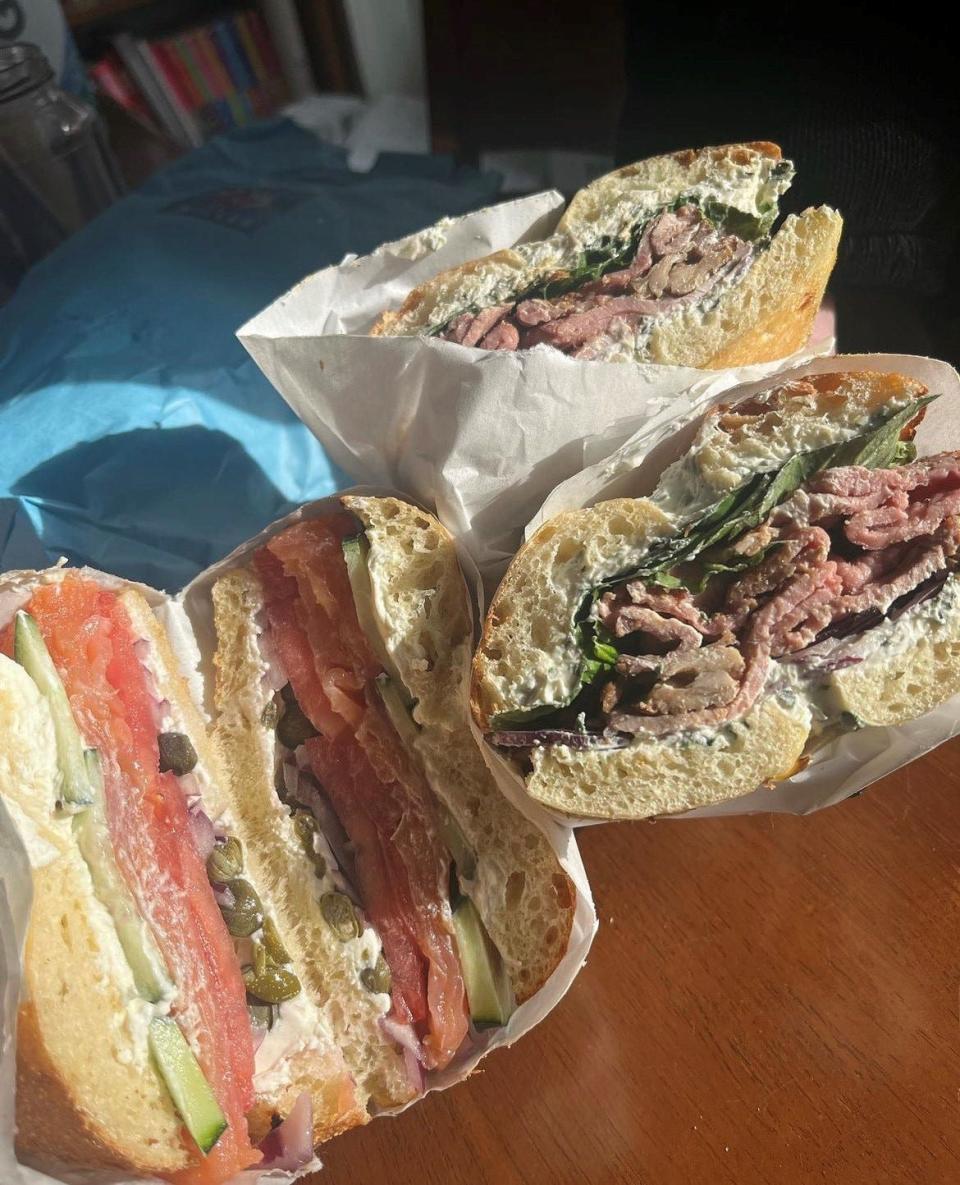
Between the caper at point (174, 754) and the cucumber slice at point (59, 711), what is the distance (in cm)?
16

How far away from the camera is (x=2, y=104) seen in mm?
2705

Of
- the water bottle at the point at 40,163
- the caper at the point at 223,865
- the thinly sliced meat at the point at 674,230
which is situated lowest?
the caper at the point at 223,865

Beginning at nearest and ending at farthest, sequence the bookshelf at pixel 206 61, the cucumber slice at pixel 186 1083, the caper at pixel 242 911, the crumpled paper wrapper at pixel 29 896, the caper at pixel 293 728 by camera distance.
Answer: the crumpled paper wrapper at pixel 29 896 < the cucumber slice at pixel 186 1083 < the caper at pixel 242 911 < the caper at pixel 293 728 < the bookshelf at pixel 206 61

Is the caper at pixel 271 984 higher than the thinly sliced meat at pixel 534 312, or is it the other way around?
the thinly sliced meat at pixel 534 312

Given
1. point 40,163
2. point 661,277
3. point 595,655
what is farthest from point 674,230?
point 40,163

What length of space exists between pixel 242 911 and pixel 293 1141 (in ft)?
1.04

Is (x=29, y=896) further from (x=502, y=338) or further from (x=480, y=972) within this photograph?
(x=502, y=338)

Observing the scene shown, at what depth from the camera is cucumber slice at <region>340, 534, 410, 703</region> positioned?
1297 millimetres

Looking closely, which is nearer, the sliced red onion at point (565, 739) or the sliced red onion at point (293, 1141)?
the sliced red onion at point (565, 739)

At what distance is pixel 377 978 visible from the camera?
1.27 meters

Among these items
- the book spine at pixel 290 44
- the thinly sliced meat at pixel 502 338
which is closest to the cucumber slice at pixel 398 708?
→ the thinly sliced meat at pixel 502 338

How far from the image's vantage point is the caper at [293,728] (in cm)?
137

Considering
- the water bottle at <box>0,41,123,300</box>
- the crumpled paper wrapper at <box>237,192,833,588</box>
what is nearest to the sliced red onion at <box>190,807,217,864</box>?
the crumpled paper wrapper at <box>237,192,833,588</box>

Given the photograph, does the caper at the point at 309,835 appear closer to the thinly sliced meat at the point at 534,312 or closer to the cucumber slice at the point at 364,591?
the cucumber slice at the point at 364,591
